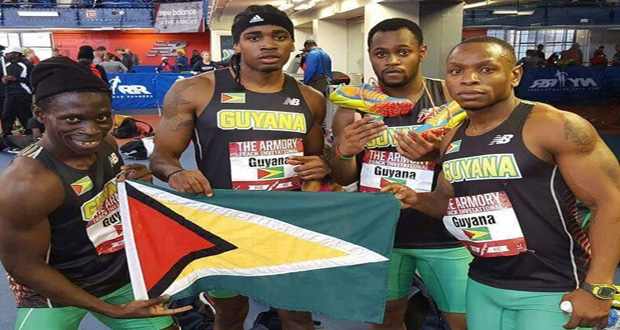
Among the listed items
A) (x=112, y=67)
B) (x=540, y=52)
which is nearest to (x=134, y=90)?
(x=112, y=67)

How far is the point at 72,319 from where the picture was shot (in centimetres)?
209

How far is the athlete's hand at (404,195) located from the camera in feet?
6.87

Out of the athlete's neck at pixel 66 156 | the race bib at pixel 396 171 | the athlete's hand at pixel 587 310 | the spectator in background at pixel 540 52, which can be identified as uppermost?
the spectator in background at pixel 540 52

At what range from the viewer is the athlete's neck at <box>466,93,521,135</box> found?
1875mm

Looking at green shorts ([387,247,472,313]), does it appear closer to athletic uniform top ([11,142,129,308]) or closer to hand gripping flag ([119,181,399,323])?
hand gripping flag ([119,181,399,323])

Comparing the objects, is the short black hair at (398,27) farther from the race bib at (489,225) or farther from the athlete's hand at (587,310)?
the athlete's hand at (587,310)

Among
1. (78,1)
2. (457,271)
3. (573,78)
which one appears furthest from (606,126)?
(78,1)

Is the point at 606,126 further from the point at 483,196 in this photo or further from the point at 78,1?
the point at 78,1

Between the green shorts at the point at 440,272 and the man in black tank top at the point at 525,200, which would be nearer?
the man in black tank top at the point at 525,200

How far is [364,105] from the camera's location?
2369 millimetres

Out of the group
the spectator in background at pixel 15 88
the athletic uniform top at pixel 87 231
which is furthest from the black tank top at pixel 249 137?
the spectator in background at pixel 15 88

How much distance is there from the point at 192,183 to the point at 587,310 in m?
1.55

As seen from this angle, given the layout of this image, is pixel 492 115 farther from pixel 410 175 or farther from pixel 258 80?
pixel 258 80

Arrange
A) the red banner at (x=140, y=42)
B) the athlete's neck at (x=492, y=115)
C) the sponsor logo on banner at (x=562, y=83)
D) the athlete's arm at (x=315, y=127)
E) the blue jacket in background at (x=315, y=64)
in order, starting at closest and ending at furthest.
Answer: the athlete's neck at (x=492, y=115), the athlete's arm at (x=315, y=127), the blue jacket in background at (x=315, y=64), the sponsor logo on banner at (x=562, y=83), the red banner at (x=140, y=42)
